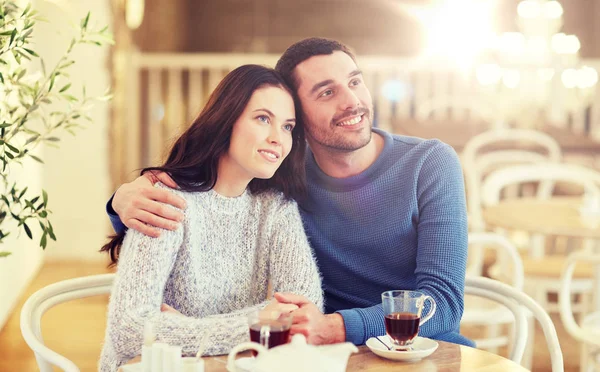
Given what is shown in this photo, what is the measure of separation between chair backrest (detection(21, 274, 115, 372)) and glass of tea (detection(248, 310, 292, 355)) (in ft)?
1.43

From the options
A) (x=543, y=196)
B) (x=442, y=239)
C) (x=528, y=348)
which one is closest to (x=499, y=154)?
(x=543, y=196)

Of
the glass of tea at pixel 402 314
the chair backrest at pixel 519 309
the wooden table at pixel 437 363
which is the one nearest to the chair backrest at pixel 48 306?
the wooden table at pixel 437 363

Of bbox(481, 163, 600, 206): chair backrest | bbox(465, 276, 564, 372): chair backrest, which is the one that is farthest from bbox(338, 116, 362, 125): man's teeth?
bbox(481, 163, 600, 206): chair backrest

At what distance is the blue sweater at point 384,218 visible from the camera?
67.3 inches

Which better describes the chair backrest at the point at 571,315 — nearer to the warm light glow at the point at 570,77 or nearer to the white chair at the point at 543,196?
the white chair at the point at 543,196

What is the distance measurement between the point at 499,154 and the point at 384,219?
2.77 m

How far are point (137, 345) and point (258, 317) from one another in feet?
0.92

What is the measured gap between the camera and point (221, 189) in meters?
1.64

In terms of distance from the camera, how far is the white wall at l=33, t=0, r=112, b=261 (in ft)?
16.4

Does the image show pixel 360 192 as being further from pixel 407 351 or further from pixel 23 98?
pixel 23 98

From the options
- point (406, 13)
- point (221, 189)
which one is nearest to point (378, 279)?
point (221, 189)

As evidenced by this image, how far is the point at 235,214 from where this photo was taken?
163cm

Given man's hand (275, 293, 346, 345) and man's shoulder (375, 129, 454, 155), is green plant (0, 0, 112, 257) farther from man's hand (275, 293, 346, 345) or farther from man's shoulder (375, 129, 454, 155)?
man's shoulder (375, 129, 454, 155)

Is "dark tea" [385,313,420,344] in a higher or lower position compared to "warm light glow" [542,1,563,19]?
lower
